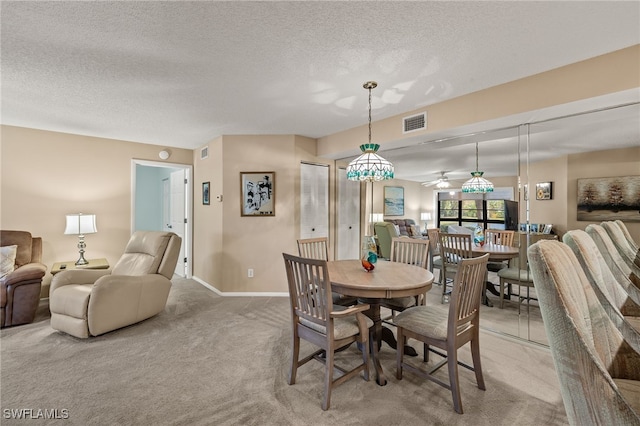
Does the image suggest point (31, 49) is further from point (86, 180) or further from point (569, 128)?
point (569, 128)

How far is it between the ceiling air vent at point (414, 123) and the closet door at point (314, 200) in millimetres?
1649

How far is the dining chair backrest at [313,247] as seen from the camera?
3205mm

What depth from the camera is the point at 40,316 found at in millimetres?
3434

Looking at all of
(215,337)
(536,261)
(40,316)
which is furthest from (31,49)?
(536,261)

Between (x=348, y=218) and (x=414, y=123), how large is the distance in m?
2.10

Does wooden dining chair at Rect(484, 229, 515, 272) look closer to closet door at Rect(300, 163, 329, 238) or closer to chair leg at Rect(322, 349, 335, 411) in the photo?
closet door at Rect(300, 163, 329, 238)

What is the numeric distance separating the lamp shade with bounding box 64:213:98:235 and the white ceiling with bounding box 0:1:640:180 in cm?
135

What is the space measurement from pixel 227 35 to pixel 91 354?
2.92m

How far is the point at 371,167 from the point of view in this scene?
2.57 meters

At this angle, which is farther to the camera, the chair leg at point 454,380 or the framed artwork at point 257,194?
the framed artwork at point 257,194

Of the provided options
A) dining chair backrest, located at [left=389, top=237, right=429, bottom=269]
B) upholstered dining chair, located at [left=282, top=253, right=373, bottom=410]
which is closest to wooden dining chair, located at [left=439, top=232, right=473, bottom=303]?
dining chair backrest, located at [left=389, top=237, right=429, bottom=269]

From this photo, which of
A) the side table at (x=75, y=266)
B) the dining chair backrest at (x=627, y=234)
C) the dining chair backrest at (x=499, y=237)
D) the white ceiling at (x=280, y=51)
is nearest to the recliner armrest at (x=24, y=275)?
the side table at (x=75, y=266)

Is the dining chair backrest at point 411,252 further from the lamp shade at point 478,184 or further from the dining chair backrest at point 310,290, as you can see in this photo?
the dining chair backrest at point 310,290

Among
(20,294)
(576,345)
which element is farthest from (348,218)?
(20,294)
